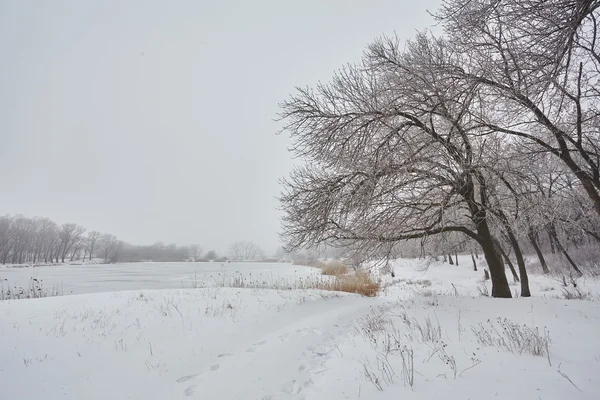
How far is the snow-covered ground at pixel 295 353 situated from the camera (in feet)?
10.0

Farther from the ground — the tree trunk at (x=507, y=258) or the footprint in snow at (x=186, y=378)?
the tree trunk at (x=507, y=258)

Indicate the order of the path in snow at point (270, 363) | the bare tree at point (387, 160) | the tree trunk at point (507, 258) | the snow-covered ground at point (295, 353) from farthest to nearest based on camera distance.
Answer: the tree trunk at point (507, 258) < the bare tree at point (387, 160) < the path in snow at point (270, 363) < the snow-covered ground at point (295, 353)

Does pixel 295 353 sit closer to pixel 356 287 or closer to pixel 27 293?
pixel 356 287

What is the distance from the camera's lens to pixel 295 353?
4.74m

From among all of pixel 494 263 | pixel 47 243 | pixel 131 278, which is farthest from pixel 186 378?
pixel 47 243

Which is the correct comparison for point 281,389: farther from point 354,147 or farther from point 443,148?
point 443,148

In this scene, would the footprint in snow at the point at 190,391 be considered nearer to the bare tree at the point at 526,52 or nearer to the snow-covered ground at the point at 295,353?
the snow-covered ground at the point at 295,353

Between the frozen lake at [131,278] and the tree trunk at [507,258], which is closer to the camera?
the tree trunk at [507,258]

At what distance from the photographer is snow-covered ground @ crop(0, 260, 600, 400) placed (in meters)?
3.06

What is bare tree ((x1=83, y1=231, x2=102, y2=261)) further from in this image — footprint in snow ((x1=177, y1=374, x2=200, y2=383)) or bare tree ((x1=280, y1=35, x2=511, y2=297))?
footprint in snow ((x1=177, y1=374, x2=200, y2=383))

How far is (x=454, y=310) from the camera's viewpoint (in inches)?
261

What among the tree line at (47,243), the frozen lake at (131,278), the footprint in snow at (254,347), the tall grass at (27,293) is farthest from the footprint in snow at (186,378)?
the tree line at (47,243)

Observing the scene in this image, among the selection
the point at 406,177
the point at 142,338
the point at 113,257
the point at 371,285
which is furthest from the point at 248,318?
the point at 113,257

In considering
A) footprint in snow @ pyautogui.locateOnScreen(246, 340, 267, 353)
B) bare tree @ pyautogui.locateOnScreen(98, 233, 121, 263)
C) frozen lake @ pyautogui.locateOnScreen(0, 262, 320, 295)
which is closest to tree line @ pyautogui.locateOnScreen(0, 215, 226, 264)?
bare tree @ pyautogui.locateOnScreen(98, 233, 121, 263)
